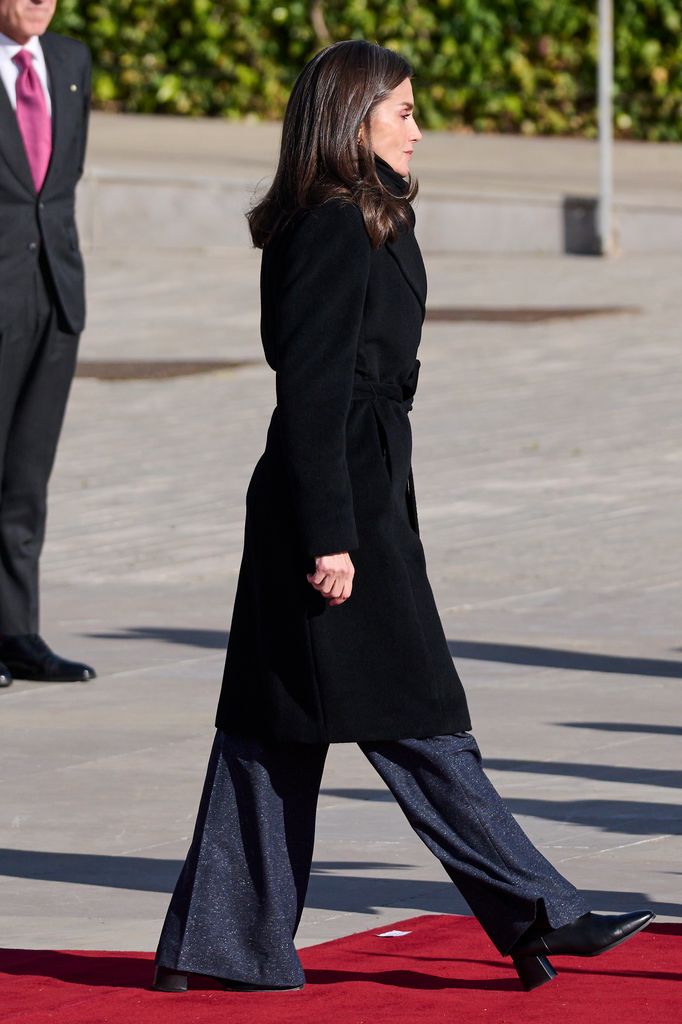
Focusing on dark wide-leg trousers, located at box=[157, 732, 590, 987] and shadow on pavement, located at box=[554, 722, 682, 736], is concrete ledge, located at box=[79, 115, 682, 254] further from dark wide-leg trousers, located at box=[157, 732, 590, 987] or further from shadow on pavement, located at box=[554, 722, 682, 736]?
dark wide-leg trousers, located at box=[157, 732, 590, 987]

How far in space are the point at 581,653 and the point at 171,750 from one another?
71.6 inches

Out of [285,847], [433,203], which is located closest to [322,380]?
[285,847]

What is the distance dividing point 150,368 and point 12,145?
24.6 ft

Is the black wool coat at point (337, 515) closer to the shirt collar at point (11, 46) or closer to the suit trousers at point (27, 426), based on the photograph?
the suit trousers at point (27, 426)

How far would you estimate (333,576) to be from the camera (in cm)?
459

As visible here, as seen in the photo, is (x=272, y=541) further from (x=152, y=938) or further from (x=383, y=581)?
(x=152, y=938)

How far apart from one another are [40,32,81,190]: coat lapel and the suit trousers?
1.11ft

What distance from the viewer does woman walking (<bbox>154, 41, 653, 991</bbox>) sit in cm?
460

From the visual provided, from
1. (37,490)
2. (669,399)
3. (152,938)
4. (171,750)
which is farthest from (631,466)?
(152,938)

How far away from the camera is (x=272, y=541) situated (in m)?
4.71

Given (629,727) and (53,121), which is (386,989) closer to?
(629,727)

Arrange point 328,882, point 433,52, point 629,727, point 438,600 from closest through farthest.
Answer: point 328,882, point 629,727, point 438,600, point 433,52

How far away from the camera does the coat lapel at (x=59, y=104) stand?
7.76 m

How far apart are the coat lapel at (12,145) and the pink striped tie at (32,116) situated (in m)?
0.03
